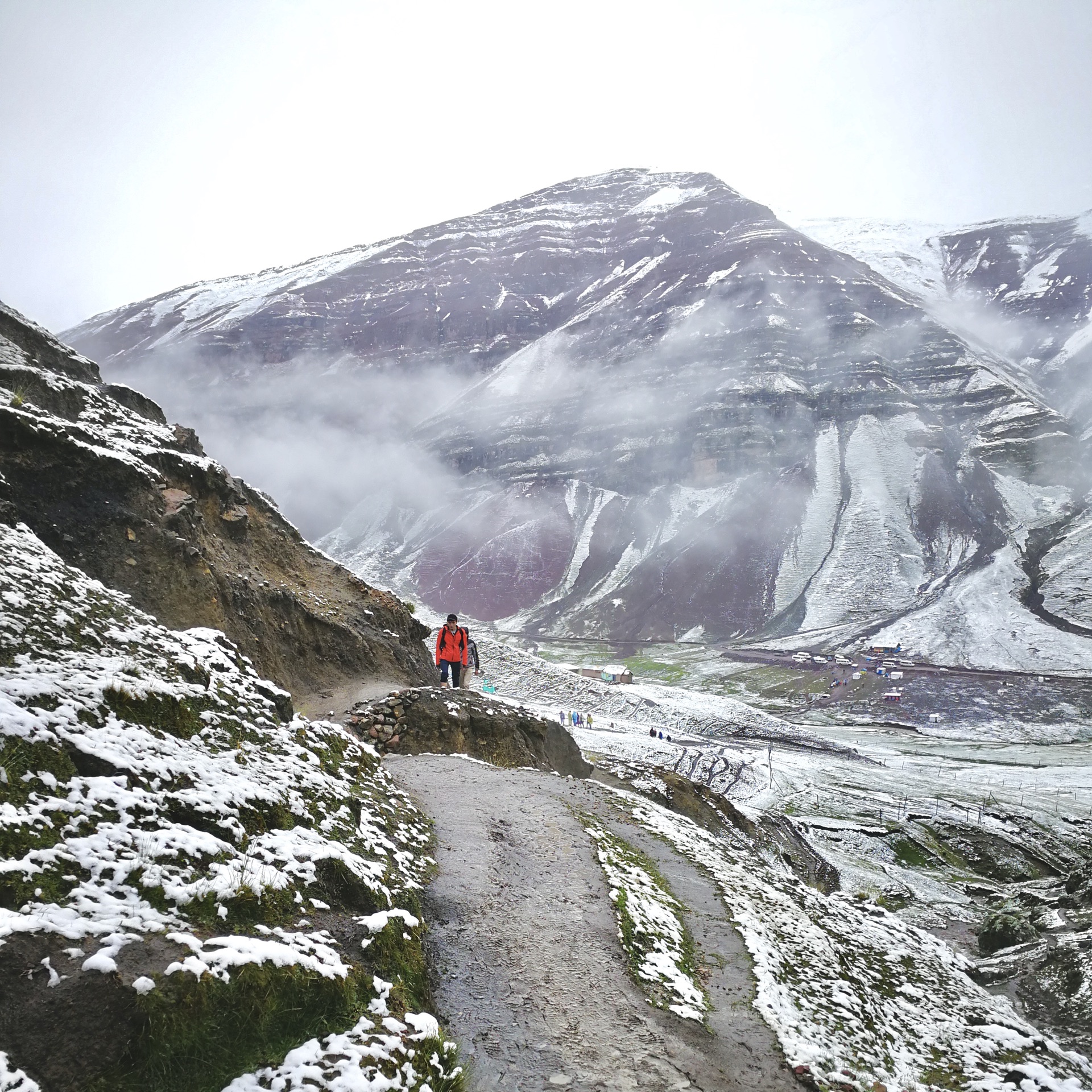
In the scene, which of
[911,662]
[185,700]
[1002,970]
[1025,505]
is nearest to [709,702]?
[911,662]

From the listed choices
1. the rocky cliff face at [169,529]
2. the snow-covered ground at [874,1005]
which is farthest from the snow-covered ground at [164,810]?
the snow-covered ground at [874,1005]

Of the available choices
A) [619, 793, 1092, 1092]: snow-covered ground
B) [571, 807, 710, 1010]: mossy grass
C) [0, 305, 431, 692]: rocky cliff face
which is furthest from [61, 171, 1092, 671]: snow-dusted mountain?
[571, 807, 710, 1010]: mossy grass

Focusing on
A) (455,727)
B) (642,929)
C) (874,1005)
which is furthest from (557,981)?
(455,727)

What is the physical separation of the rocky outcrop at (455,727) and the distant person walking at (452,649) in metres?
0.94

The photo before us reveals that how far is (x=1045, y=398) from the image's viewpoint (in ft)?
644

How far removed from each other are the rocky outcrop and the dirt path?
5579 millimetres

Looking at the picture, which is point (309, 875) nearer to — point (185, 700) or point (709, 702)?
point (185, 700)

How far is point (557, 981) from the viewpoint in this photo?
26.8 feet

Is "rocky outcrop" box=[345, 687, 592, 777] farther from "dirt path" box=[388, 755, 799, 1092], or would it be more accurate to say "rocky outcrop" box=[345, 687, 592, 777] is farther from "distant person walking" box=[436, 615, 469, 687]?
"dirt path" box=[388, 755, 799, 1092]

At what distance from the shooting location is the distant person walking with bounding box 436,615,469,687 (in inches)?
887

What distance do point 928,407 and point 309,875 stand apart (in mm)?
205217

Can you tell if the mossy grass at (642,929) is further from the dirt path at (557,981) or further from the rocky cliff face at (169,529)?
the rocky cliff face at (169,529)

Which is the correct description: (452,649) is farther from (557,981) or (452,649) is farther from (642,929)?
(557,981)

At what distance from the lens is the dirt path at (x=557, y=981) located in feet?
22.6
